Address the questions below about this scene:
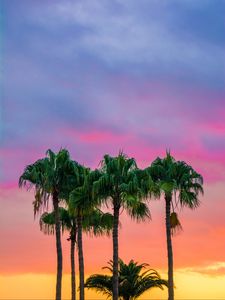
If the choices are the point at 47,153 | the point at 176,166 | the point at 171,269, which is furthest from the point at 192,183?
the point at 47,153

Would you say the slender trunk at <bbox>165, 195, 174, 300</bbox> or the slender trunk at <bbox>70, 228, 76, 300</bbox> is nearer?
the slender trunk at <bbox>165, 195, 174, 300</bbox>

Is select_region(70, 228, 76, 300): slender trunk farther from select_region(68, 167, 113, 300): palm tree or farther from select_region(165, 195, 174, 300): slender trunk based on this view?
select_region(165, 195, 174, 300): slender trunk

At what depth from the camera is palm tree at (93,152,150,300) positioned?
59.1 metres

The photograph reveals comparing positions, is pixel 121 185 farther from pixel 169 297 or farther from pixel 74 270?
pixel 74 270

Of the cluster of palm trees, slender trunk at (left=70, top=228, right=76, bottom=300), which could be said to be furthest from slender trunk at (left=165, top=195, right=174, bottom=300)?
slender trunk at (left=70, top=228, right=76, bottom=300)

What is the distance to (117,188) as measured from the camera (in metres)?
60.1

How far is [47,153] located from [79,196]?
191 inches

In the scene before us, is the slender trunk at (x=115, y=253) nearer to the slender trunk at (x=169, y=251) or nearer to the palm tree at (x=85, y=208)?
the palm tree at (x=85, y=208)

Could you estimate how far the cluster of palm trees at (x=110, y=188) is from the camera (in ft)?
197

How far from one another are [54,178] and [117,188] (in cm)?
629

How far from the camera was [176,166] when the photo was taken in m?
Answer: 67.6

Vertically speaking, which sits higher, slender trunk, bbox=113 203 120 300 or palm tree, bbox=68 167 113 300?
palm tree, bbox=68 167 113 300

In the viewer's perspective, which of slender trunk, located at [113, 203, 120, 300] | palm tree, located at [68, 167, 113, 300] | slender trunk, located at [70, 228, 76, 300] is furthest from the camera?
slender trunk, located at [70, 228, 76, 300]

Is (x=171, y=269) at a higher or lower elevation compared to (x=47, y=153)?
lower
